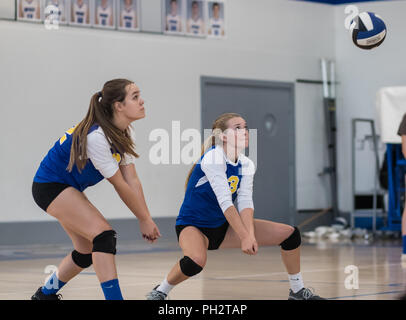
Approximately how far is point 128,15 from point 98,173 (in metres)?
7.58

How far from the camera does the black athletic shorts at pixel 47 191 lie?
14.6ft

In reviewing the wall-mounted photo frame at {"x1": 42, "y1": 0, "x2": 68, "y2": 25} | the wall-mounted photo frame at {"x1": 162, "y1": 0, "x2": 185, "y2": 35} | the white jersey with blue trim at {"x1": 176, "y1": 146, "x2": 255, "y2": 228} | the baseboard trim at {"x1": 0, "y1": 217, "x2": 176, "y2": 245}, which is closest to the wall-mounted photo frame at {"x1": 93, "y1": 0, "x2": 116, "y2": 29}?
the wall-mounted photo frame at {"x1": 42, "y1": 0, "x2": 68, "y2": 25}

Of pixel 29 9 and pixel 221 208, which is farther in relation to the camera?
pixel 29 9

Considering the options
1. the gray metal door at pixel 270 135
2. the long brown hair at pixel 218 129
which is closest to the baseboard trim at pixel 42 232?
the gray metal door at pixel 270 135

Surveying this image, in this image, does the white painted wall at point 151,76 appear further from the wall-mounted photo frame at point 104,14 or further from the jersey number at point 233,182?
the jersey number at point 233,182

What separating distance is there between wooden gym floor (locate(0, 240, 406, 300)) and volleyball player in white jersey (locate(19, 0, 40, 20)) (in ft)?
10.2

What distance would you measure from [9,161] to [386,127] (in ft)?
17.1

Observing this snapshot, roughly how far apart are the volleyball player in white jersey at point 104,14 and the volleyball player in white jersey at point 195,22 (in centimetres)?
133

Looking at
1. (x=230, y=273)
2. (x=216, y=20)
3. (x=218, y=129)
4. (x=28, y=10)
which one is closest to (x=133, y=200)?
(x=218, y=129)

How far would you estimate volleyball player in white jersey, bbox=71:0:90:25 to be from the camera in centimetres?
1128

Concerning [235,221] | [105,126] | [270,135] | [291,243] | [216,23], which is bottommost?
[291,243]

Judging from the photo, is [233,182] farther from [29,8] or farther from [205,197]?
[29,8]

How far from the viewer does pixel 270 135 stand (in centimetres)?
1362

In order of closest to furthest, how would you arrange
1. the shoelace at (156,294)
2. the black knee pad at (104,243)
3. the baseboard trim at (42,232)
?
the black knee pad at (104,243), the shoelace at (156,294), the baseboard trim at (42,232)
